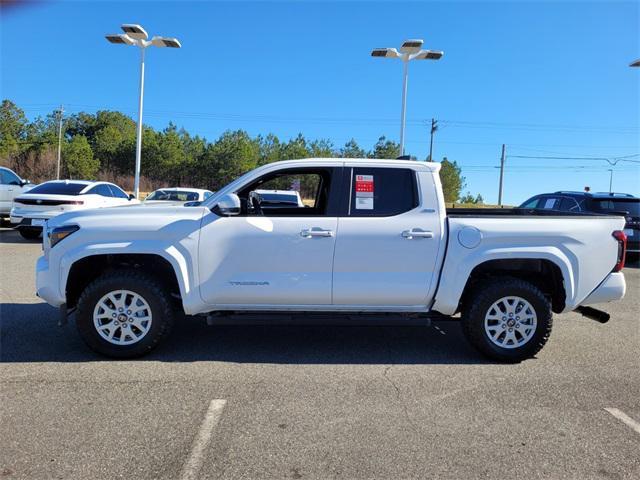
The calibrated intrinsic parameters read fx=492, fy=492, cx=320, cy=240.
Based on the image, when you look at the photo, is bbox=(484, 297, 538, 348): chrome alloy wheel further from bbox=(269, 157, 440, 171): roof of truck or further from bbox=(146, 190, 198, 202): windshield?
bbox=(146, 190, 198, 202): windshield

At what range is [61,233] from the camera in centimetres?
453

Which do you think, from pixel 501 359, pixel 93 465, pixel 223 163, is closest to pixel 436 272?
pixel 501 359

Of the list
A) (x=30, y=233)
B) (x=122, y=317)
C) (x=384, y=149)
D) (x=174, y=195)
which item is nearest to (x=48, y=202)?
(x=30, y=233)

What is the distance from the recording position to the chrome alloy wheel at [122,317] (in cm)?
451

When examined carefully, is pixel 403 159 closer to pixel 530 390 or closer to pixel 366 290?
pixel 366 290

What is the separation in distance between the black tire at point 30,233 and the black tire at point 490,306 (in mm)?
11476

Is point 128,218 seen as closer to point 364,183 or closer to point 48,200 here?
point 364,183

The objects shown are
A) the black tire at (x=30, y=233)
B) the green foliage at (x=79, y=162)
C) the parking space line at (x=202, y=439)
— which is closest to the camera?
the parking space line at (x=202, y=439)

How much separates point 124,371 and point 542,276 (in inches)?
162

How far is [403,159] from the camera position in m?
5.14

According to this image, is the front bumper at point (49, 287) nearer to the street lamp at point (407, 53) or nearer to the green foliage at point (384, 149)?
the street lamp at point (407, 53)

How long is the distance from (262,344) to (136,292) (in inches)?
55.7

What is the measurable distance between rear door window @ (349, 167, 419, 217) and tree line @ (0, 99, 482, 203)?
44083 millimetres

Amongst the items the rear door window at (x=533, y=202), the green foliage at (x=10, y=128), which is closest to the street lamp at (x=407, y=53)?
the rear door window at (x=533, y=202)
